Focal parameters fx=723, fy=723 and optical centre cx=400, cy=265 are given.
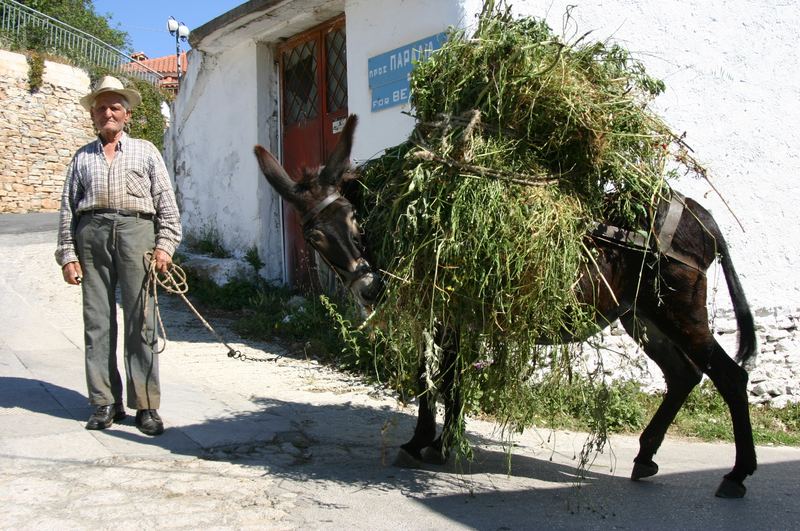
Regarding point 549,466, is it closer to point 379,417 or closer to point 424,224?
point 379,417

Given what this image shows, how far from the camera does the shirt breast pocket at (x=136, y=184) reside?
14.3ft

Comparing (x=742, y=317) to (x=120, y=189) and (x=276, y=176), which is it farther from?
(x=120, y=189)

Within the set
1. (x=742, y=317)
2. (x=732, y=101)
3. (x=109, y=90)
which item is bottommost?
(x=742, y=317)

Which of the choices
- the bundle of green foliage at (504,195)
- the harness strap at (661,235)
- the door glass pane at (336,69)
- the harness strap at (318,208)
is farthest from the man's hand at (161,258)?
the door glass pane at (336,69)

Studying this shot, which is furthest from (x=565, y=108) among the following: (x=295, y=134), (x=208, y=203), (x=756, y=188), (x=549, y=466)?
(x=208, y=203)

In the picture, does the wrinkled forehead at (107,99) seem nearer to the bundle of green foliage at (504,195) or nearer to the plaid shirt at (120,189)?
the plaid shirt at (120,189)

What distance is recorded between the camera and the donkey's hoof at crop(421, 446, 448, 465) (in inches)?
164

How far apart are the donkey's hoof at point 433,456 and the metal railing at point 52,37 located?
2036cm

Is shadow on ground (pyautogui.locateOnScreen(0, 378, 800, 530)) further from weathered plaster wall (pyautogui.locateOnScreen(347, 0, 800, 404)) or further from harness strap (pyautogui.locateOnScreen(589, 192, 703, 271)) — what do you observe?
weathered plaster wall (pyautogui.locateOnScreen(347, 0, 800, 404))

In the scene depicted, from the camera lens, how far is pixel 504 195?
337 centimetres

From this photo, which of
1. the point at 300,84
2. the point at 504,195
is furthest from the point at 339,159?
the point at 300,84

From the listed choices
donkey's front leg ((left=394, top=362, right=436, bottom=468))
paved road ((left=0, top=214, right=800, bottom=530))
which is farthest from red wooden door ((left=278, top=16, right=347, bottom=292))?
donkey's front leg ((left=394, top=362, right=436, bottom=468))

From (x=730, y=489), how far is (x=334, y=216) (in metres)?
2.62

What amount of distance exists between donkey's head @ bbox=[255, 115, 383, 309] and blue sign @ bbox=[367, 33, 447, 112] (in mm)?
3056
